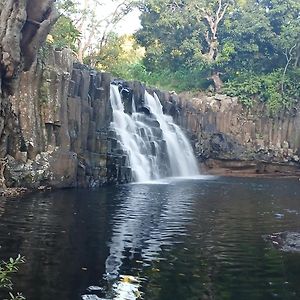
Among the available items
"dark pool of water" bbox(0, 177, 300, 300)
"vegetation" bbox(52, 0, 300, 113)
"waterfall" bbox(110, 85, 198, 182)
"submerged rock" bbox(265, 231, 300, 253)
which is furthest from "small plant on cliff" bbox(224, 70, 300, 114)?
"submerged rock" bbox(265, 231, 300, 253)

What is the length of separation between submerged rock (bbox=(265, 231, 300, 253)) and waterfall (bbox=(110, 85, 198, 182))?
66.4 feet

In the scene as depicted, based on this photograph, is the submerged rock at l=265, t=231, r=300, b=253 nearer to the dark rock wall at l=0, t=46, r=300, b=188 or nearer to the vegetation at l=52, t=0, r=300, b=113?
the dark rock wall at l=0, t=46, r=300, b=188

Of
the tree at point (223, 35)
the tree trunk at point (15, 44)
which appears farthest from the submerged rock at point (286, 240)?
the tree at point (223, 35)

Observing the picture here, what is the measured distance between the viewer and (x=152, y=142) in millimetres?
37875

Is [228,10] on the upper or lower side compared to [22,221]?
upper

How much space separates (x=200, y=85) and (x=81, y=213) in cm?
3969

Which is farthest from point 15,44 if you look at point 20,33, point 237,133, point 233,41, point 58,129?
point 233,41

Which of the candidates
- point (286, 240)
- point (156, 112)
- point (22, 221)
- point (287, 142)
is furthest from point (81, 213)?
point (287, 142)

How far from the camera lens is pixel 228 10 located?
56.0 m

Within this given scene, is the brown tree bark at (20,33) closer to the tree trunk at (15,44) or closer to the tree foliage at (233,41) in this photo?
the tree trunk at (15,44)

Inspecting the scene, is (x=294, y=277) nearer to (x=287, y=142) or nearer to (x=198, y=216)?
(x=198, y=216)

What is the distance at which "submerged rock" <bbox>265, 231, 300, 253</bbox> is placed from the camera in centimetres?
1294

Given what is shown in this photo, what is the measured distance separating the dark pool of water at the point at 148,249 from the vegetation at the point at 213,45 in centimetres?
3198

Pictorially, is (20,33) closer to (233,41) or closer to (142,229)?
(142,229)
